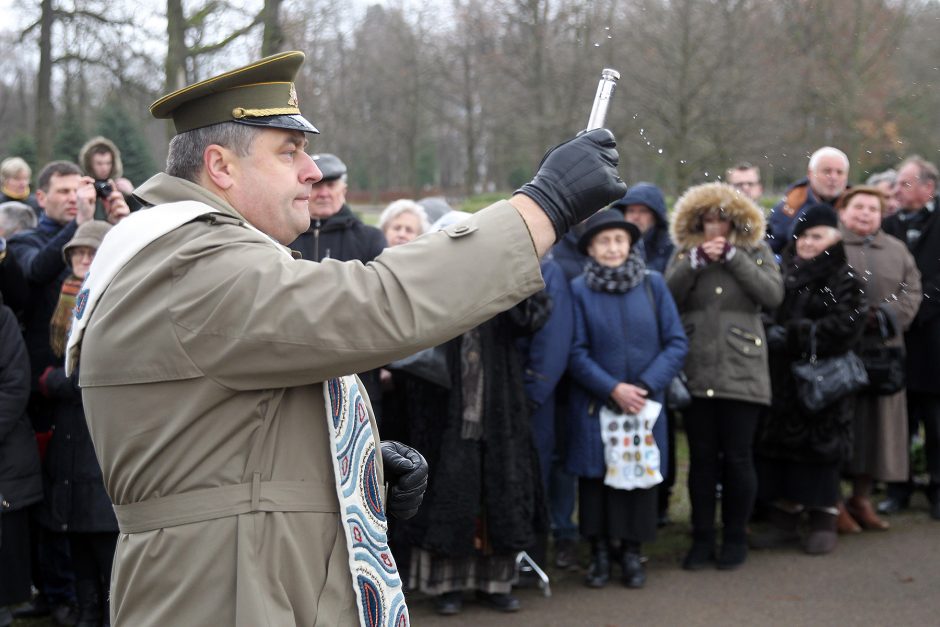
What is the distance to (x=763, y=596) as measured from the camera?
5.52 metres

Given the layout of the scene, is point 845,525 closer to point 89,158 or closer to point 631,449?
point 631,449

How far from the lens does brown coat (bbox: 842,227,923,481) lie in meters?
6.51

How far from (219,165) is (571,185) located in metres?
0.75

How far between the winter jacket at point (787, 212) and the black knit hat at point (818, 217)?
0.44 metres

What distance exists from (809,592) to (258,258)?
4494 mm

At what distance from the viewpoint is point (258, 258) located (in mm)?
1948

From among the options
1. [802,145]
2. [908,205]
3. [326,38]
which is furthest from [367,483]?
[326,38]

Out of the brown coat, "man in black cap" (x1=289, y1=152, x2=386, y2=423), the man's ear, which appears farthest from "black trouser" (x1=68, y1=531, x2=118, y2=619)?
the brown coat

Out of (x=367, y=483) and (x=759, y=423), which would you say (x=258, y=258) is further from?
(x=759, y=423)

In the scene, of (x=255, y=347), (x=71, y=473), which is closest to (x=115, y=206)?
(x=71, y=473)

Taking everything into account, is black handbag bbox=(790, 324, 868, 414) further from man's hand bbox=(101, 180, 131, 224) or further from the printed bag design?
man's hand bbox=(101, 180, 131, 224)

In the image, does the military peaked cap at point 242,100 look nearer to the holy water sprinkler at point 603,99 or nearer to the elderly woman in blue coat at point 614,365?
the holy water sprinkler at point 603,99

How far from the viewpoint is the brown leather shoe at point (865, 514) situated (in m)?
6.70

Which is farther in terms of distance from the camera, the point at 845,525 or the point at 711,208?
the point at 845,525
